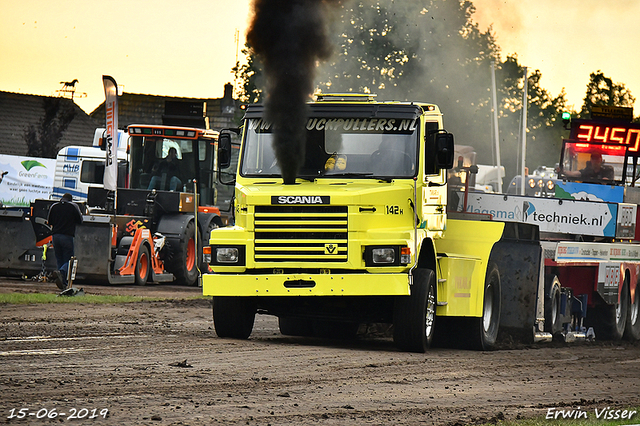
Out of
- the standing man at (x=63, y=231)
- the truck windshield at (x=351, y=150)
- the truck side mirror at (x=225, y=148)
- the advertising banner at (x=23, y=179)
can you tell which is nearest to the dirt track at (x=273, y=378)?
the truck windshield at (x=351, y=150)

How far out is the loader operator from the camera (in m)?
24.2

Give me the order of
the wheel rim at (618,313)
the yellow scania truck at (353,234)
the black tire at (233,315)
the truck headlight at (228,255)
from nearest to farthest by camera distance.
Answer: the yellow scania truck at (353,234)
the truck headlight at (228,255)
the black tire at (233,315)
the wheel rim at (618,313)

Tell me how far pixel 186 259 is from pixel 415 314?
12.8m

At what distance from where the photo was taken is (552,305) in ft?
51.4

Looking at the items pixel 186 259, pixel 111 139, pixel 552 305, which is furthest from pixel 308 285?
pixel 186 259

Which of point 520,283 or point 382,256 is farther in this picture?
point 520,283

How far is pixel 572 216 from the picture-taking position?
16.7m

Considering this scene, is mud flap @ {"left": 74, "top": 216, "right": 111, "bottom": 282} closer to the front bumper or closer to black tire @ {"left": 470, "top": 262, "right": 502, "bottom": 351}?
black tire @ {"left": 470, "top": 262, "right": 502, "bottom": 351}

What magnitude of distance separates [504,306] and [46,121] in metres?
49.5

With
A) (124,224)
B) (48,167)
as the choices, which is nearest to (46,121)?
(48,167)

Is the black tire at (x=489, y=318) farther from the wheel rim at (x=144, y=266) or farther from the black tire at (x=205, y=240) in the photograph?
Answer: the black tire at (x=205, y=240)

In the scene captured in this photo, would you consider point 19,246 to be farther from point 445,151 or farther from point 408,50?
point 408,50

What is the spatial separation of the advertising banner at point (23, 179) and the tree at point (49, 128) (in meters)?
12.2

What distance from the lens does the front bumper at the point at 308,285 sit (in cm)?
1180
